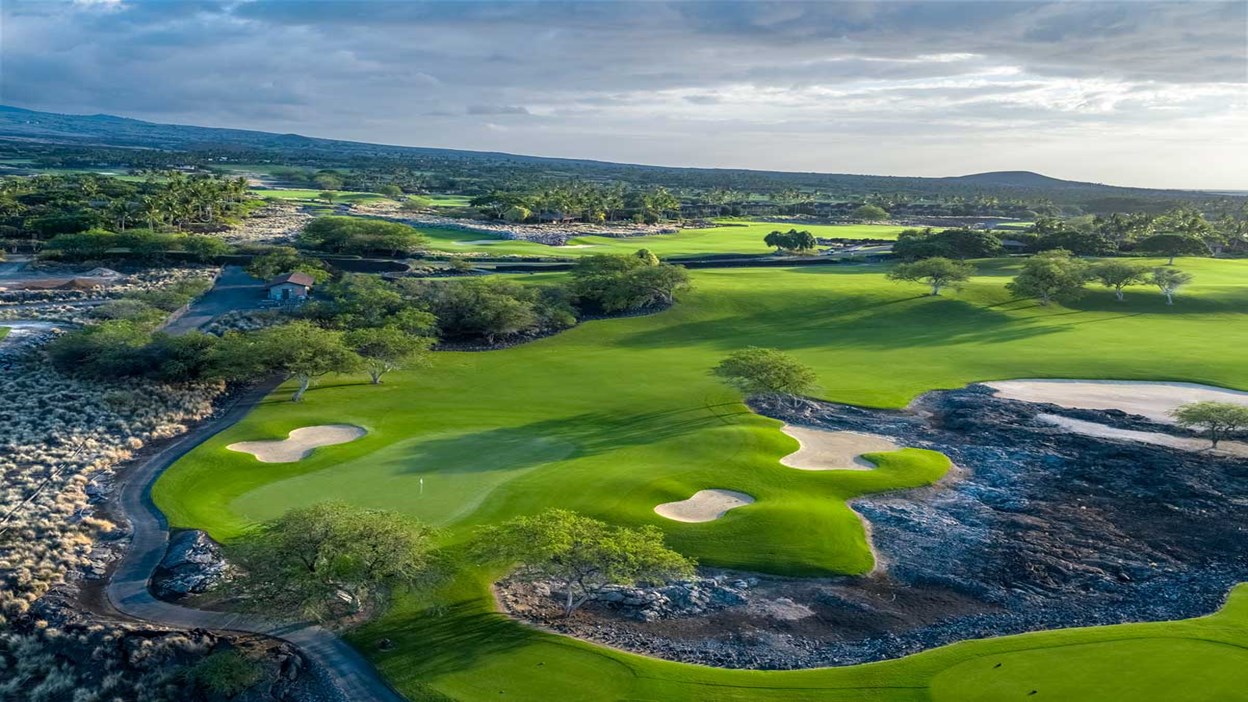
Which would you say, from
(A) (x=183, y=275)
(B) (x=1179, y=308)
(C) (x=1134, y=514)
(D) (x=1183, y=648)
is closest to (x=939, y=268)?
(B) (x=1179, y=308)

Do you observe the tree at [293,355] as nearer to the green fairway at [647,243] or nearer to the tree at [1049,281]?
the green fairway at [647,243]

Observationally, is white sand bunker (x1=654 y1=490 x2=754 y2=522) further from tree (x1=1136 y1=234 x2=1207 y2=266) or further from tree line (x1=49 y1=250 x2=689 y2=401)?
tree (x1=1136 y1=234 x2=1207 y2=266)

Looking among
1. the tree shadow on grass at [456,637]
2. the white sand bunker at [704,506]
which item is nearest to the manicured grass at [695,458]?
the tree shadow on grass at [456,637]

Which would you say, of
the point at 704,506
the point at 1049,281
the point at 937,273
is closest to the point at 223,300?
the point at 704,506

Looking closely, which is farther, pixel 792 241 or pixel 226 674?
pixel 792 241

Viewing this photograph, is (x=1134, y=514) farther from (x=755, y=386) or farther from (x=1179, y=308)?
(x=1179, y=308)

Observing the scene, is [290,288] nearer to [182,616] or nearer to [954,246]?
[182,616]
